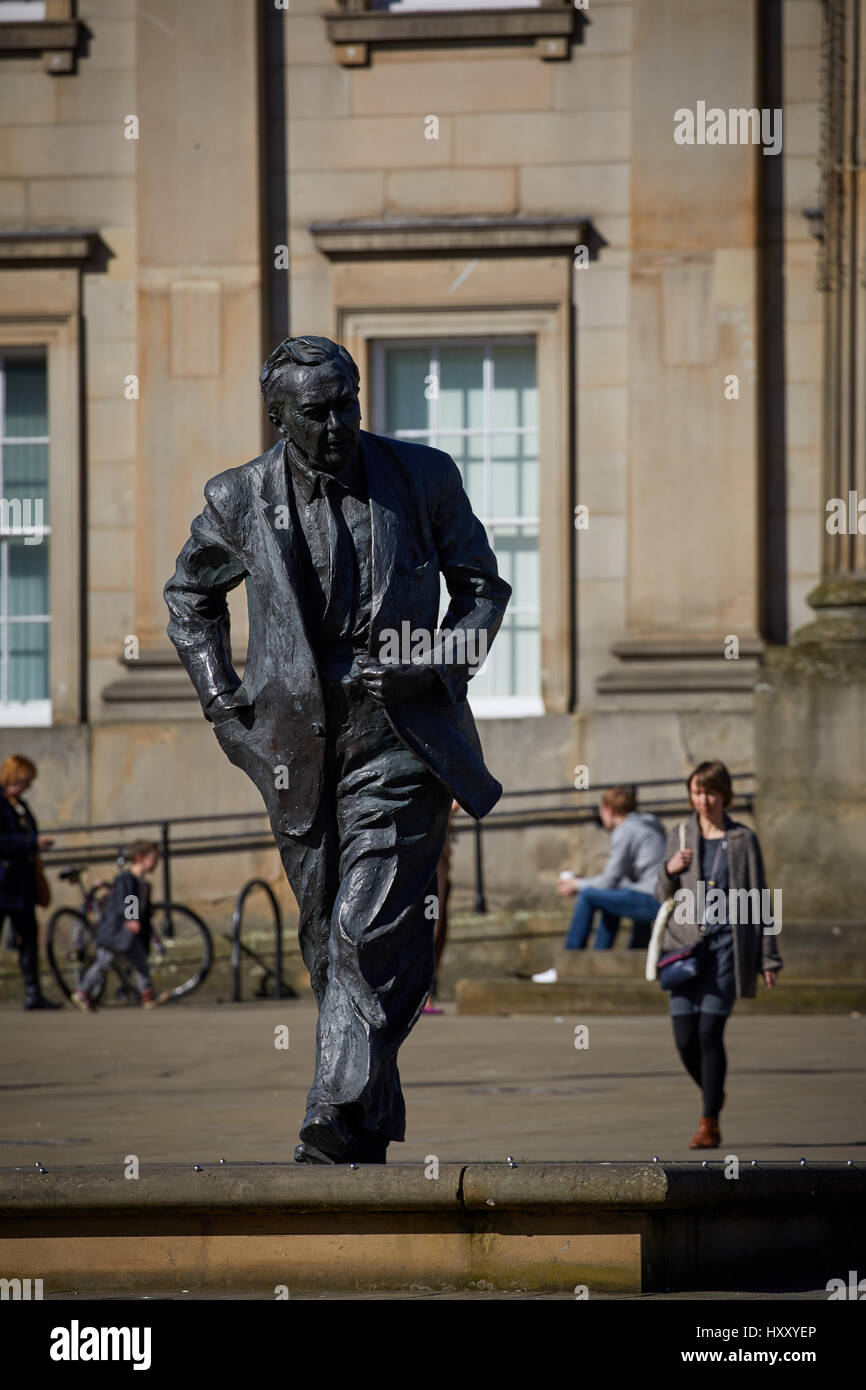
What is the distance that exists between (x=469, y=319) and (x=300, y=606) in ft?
44.2

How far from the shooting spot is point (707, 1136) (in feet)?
31.4

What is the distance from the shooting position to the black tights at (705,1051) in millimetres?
9953

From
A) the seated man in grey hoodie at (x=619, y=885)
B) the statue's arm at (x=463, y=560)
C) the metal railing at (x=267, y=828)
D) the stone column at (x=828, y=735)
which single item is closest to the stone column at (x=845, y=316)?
the stone column at (x=828, y=735)

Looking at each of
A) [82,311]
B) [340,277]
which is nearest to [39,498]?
[82,311]

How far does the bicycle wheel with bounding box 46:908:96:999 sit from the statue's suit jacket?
10.6m

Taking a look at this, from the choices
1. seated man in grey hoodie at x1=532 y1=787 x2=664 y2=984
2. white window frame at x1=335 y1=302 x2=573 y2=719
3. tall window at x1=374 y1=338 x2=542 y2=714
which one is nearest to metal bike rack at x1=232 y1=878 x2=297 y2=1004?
seated man in grey hoodie at x1=532 y1=787 x2=664 y2=984

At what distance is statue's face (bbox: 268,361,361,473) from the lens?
6.88 metres

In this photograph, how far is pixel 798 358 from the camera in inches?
763

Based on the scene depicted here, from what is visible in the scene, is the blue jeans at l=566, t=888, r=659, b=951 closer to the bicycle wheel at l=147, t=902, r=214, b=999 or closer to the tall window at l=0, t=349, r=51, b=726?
the bicycle wheel at l=147, t=902, r=214, b=999

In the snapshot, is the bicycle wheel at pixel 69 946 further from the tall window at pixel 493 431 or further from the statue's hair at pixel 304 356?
the statue's hair at pixel 304 356

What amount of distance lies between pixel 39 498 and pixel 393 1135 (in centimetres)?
1453

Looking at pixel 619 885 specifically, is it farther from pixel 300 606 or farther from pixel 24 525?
pixel 300 606

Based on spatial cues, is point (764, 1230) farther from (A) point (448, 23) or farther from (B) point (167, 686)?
(A) point (448, 23)

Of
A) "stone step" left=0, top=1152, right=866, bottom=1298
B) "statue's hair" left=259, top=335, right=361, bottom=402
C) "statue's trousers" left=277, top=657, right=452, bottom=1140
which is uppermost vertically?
"statue's hair" left=259, top=335, right=361, bottom=402
